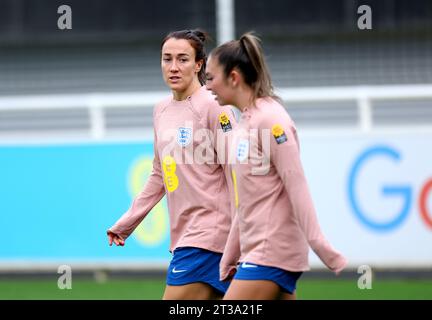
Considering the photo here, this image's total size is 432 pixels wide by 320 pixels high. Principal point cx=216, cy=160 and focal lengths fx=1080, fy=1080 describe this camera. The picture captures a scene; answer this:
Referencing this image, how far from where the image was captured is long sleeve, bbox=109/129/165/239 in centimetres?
614

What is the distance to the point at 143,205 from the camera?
6.18m

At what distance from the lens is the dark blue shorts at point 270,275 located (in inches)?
195

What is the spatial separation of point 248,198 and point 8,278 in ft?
21.2

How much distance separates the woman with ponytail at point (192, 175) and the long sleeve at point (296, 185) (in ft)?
2.62

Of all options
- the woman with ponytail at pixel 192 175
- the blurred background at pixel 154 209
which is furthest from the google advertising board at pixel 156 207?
the woman with ponytail at pixel 192 175

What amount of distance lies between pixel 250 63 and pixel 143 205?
1.39 meters

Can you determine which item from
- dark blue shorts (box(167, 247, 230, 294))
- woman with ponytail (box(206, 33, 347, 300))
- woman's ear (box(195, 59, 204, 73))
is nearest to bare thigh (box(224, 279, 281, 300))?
woman with ponytail (box(206, 33, 347, 300))

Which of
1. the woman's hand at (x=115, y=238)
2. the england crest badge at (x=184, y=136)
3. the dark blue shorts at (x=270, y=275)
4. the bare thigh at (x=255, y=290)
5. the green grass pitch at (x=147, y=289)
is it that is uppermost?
the england crest badge at (x=184, y=136)

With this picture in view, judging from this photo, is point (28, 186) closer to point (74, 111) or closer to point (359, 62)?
point (74, 111)

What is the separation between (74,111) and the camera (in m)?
17.1

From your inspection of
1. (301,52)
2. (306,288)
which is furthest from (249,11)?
(306,288)
